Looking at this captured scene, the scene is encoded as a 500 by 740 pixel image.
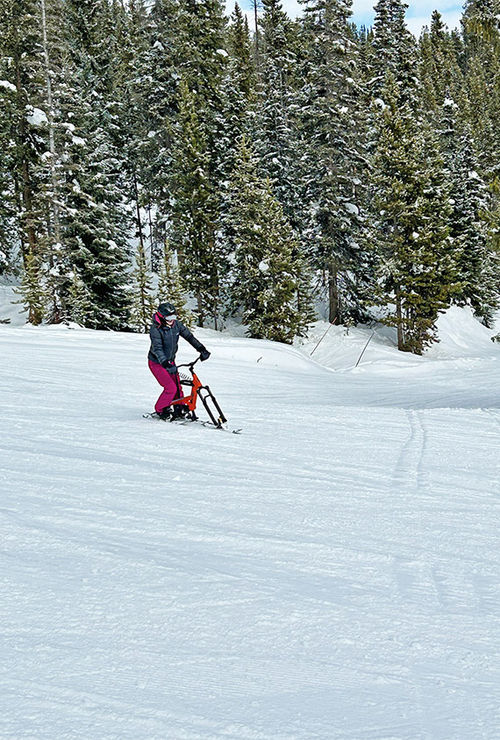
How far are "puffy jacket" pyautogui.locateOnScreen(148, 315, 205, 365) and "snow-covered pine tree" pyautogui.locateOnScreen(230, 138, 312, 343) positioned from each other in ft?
59.2

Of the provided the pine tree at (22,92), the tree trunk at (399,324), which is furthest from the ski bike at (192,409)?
the tree trunk at (399,324)

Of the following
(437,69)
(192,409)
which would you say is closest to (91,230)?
(192,409)

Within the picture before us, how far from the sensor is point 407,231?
3028cm

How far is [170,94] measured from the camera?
115 ft

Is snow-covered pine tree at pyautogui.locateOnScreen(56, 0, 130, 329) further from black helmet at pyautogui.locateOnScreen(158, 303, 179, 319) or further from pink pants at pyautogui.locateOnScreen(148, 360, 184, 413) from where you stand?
black helmet at pyautogui.locateOnScreen(158, 303, 179, 319)

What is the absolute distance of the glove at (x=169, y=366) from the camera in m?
9.43

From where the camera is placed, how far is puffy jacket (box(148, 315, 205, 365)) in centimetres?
942

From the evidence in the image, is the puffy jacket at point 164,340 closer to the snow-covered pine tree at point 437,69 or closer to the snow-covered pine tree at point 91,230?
the snow-covered pine tree at point 91,230

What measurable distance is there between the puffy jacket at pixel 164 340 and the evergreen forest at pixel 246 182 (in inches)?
643

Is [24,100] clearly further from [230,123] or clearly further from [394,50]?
[394,50]

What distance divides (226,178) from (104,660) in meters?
35.9

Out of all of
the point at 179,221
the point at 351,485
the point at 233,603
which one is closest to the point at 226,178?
the point at 179,221

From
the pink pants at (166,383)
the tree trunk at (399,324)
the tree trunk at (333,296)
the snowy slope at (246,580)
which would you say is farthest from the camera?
the tree trunk at (333,296)

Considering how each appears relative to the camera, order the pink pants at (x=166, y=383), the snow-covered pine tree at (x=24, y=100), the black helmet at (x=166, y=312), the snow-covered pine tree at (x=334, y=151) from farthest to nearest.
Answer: the snow-covered pine tree at (x=334, y=151) < the snow-covered pine tree at (x=24, y=100) < the pink pants at (x=166, y=383) < the black helmet at (x=166, y=312)
